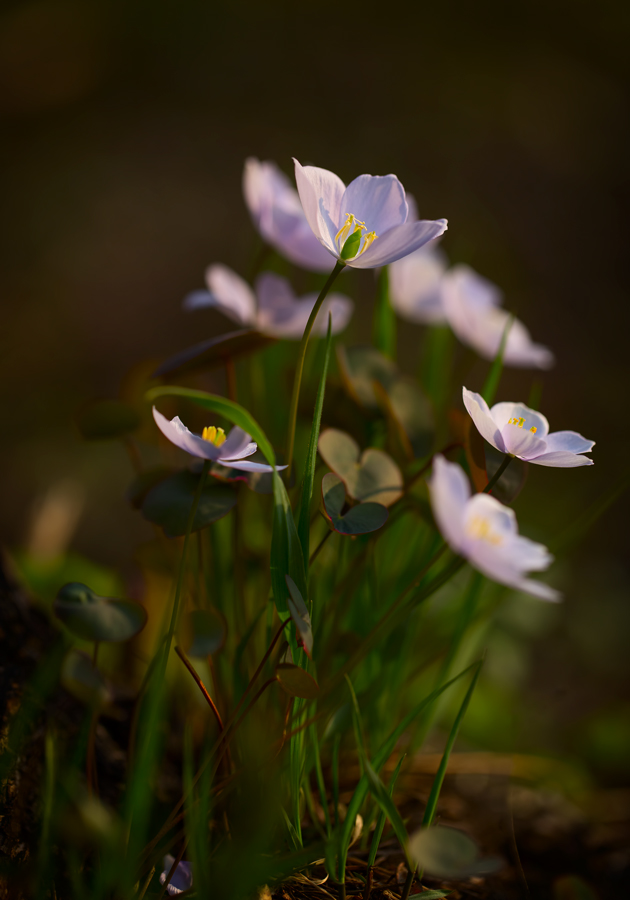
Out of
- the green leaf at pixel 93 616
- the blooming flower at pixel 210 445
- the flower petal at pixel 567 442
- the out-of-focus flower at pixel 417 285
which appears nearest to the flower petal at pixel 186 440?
the blooming flower at pixel 210 445

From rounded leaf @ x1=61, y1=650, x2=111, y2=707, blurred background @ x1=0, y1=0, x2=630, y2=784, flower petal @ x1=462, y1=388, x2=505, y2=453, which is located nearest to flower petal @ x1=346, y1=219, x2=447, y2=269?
flower petal @ x1=462, y1=388, x2=505, y2=453

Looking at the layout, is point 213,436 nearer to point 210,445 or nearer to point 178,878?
point 210,445

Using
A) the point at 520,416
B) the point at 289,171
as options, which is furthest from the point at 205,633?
the point at 289,171

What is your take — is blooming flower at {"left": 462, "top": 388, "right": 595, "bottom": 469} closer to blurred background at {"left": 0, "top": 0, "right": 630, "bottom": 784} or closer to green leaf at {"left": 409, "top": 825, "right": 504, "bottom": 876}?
green leaf at {"left": 409, "top": 825, "right": 504, "bottom": 876}

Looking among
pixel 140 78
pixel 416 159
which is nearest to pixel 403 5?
pixel 416 159

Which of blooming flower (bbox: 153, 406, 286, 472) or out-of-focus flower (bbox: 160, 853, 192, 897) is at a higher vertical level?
blooming flower (bbox: 153, 406, 286, 472)
